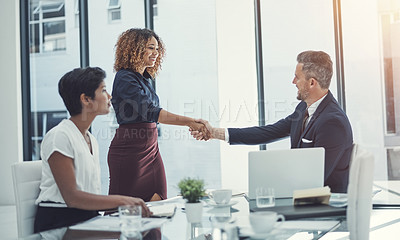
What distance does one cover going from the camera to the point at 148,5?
16.9 feet

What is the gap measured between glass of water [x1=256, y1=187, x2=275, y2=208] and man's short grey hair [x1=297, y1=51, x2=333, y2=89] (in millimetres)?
1198

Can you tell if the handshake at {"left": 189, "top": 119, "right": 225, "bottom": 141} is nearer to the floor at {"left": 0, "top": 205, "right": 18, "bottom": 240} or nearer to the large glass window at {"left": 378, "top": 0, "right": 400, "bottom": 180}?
the floor at {"left": 0, "top": 205, "right": 18, "bottom": 240}

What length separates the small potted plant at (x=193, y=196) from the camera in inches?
63.4

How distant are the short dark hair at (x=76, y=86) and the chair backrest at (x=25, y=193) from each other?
1.02 feet

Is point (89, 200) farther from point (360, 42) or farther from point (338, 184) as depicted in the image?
point (360, 42)

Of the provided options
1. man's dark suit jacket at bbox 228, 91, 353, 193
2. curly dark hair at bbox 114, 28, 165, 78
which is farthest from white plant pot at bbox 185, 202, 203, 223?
curly dark hair at bbox 114, 28, 165, 78

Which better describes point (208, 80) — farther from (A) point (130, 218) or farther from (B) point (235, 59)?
(A) point (130, 218)

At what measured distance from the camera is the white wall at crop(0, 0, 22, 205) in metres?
5.41

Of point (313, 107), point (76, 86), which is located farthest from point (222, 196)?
point (313, 107)

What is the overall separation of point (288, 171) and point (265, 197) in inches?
10.8

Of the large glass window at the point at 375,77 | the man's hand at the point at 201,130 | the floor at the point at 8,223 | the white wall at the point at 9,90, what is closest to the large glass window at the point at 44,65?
the white wall at the point at 9,90

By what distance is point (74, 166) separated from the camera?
185 cm

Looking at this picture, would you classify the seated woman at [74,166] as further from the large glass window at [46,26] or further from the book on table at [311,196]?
the large glass window at [46,26]

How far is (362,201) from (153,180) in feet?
5.15
